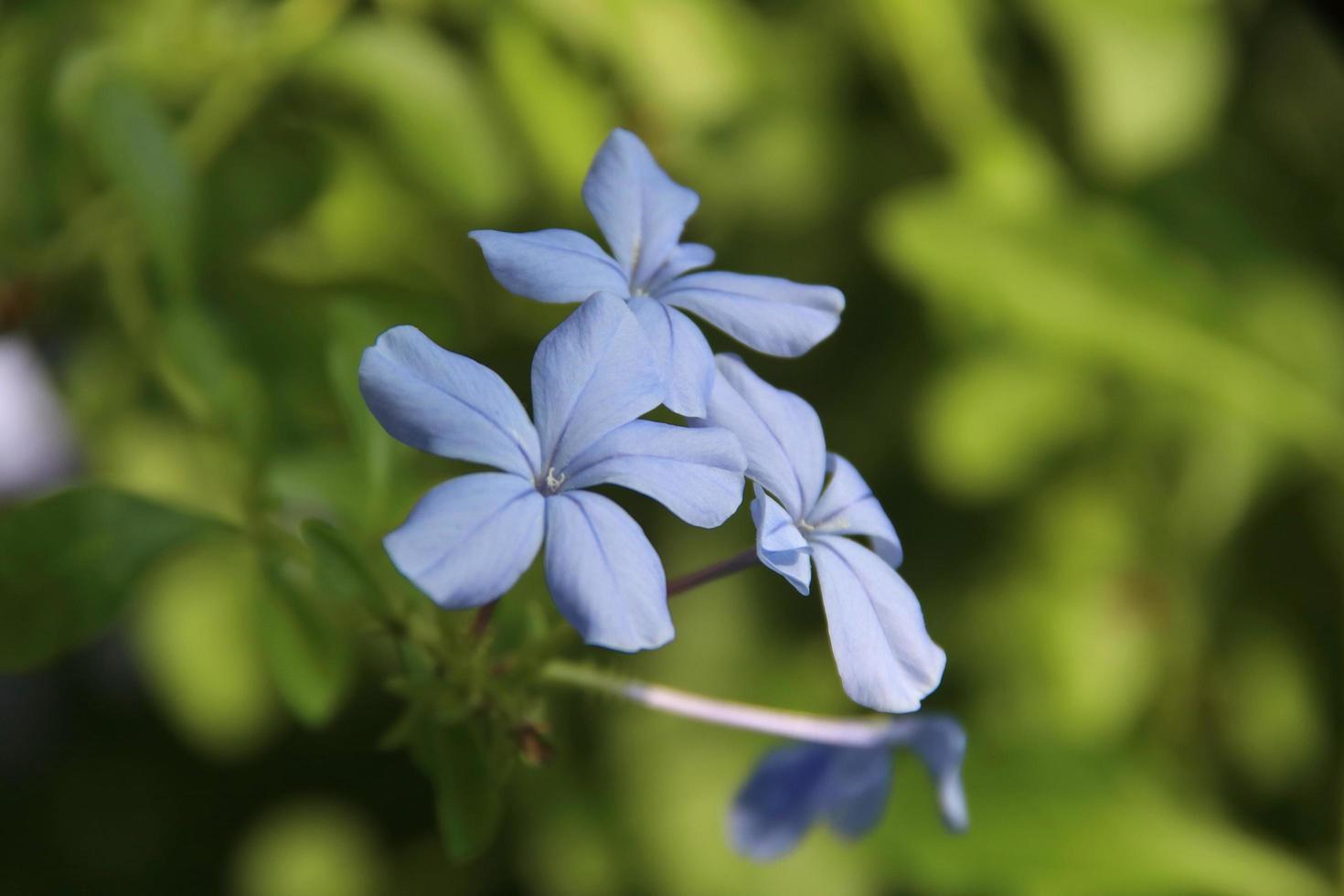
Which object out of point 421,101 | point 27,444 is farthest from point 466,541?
point 27,444

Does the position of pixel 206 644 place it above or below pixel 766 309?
below

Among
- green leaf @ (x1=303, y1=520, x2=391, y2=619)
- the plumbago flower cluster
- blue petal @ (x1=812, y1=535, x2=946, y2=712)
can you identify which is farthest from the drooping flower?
blue petal @ (x1=812, y1=535, x2=946, y2=712)

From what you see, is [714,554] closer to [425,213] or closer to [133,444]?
[425,213]

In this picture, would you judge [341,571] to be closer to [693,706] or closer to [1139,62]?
[693,706]

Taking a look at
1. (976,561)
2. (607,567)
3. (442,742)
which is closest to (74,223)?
(442,742)

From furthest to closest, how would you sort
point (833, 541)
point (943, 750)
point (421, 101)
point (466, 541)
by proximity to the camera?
1. point (421, 101)
2. point (943, 750)
3. point (833, 541)
4. point (466, 541)

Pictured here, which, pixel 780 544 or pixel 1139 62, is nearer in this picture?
pixel 780 544

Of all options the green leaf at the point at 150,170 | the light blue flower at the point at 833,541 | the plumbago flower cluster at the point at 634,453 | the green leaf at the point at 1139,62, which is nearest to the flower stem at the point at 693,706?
the plumbago flower cluster at the point at 634,453
